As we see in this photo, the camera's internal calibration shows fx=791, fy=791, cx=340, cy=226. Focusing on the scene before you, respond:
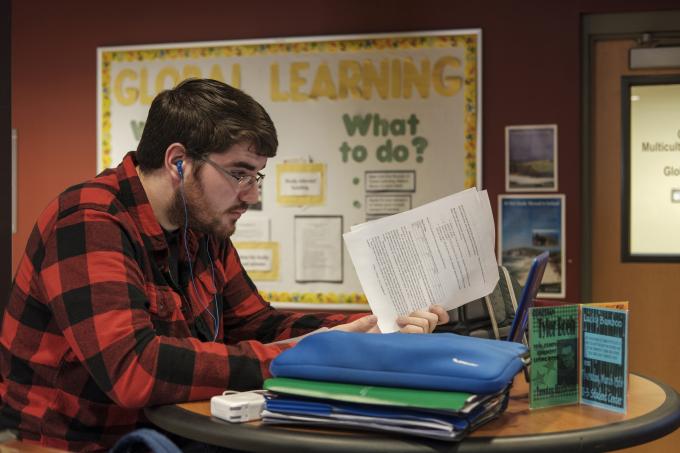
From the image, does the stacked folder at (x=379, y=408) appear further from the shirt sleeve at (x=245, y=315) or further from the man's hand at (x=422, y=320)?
the shirt sleeve at (x=245, y=315)

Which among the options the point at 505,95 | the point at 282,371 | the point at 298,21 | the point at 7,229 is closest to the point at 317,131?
the point at 298,21

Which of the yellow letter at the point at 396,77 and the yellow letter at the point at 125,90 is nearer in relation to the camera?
the yellow letter at the point at 396,77

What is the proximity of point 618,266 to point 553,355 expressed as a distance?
98.7 inches

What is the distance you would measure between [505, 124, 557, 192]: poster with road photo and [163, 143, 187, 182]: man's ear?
86.4 inches

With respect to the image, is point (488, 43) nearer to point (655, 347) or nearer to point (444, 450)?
point (655, 347)

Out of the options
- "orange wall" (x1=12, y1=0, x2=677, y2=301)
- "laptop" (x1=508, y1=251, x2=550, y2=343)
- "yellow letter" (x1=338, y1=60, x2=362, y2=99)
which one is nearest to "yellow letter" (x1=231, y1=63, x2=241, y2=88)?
"orange wall" (x1=12, y1=0, x2=677, y2=301)

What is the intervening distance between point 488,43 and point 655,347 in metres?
1.55

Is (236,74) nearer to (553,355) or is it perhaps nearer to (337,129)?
(337,129)

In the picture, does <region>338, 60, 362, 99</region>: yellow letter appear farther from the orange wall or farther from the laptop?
the laptop

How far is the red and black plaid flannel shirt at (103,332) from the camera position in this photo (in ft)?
4.30

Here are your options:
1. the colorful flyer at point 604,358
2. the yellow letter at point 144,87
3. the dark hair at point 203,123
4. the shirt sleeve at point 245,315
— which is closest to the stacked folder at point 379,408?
the colorful flyer at point 604,358

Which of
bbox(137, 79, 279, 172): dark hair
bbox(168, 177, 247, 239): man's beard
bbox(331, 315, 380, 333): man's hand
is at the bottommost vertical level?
bbox(331, 315, 380, 333): man's hand

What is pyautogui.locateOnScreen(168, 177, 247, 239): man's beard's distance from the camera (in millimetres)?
1637

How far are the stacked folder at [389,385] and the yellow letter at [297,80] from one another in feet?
8.70
